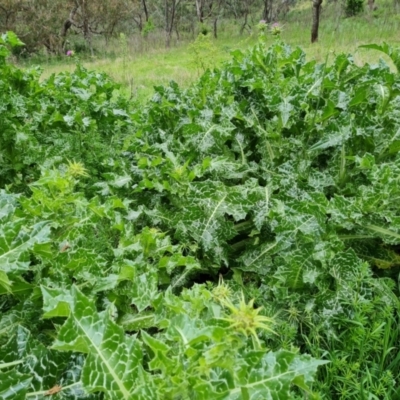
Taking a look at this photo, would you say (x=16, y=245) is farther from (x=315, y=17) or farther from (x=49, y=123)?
Result: (x=315, y=17)

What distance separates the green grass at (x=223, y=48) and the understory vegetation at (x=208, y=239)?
Result: 2527mm

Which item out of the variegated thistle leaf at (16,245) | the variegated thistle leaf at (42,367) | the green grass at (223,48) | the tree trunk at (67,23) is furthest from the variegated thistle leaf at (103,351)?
the tree trunk at (67,23)

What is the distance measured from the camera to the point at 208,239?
221 cm

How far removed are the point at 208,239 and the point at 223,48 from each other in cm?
674

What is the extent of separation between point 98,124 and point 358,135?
192 cm

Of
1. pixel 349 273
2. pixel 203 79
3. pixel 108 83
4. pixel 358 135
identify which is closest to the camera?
pixel 349 273

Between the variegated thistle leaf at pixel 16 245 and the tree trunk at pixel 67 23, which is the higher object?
the variegated thistle leaf at pixel 16 245

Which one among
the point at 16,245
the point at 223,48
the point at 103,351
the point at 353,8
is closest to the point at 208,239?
the point at 16,245

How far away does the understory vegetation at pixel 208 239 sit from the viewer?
3.65 ft

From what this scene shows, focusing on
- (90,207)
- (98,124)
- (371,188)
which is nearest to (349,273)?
(371,188)

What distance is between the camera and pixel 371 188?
2.14m

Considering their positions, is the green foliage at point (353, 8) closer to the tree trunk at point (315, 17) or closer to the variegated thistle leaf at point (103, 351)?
the tree trunk at point (315, 17)

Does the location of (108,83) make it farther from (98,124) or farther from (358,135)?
(358,135)

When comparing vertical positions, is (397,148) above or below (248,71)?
below
